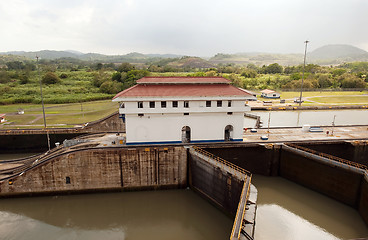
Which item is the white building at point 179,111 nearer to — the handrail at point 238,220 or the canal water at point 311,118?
the handrail at point 238,220

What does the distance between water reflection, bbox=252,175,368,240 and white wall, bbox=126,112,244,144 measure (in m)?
6.88

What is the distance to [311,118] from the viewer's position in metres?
48.7

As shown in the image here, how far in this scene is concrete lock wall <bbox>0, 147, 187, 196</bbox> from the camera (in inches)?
850

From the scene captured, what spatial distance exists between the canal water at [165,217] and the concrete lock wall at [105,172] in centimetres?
87

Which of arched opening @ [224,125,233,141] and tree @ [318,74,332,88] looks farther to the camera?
tree @ [318,74,332,88]

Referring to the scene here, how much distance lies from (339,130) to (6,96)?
76.9 metres

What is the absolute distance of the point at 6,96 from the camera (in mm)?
63750

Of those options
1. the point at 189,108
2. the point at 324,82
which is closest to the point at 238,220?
the point at 189,108

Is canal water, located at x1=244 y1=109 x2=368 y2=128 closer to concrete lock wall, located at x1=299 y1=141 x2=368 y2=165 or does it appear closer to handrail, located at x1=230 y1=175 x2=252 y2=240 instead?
concrete lock wall, located at x1=299 y1=141 x2=368 y2=165

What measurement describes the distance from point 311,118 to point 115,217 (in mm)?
44270

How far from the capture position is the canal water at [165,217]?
17812 millimetres

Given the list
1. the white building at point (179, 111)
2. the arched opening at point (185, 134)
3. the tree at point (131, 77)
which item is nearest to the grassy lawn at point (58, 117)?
the white building at point (179, 111)

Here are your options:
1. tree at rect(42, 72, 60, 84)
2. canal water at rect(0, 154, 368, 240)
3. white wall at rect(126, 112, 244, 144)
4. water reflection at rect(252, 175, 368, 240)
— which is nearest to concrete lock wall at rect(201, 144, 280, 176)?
white wall at rect(126, 112, 244, 144)

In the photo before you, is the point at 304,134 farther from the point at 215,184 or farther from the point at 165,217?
the point at 165,217
